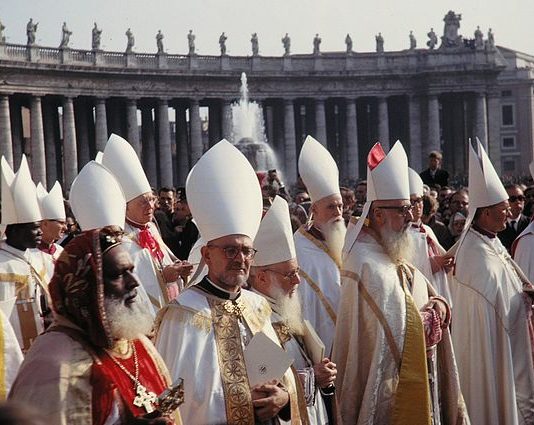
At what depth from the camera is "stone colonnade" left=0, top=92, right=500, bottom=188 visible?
2418 inches

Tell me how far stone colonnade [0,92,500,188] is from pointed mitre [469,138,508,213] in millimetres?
48365

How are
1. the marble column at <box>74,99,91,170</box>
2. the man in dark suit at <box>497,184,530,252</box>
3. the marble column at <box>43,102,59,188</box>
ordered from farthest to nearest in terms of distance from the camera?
the marble column at <box>74,99,91,170</box> → the marble column at <box>43,102,59,188</box> → the man in dark suit at <box>497,184,530,252</box>

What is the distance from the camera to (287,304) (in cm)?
749

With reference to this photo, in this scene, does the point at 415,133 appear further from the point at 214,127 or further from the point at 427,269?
the point at 427,269

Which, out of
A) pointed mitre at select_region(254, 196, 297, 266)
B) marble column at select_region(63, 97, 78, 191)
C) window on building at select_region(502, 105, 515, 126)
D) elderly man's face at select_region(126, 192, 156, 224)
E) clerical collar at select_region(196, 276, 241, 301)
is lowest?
clerical collar at select_region(196, 276, 241, 301)

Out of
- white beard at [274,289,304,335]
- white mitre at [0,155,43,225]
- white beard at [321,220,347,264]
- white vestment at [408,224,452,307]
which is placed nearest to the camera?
white beard at [274,289,304,335]

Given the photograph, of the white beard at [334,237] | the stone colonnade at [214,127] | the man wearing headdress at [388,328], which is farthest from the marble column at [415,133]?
the man wearing headdress at [388,328]

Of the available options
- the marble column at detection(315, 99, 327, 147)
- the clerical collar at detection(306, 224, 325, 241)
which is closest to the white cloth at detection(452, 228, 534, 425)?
the clerical collar at detection(306, 224, 325, 241)

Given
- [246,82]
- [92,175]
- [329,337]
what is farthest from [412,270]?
[246,82]

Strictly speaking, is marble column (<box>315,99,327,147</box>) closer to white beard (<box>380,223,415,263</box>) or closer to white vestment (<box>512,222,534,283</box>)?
white vestment (<box>512,222,534,283</box>)

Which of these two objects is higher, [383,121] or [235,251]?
[383,121]

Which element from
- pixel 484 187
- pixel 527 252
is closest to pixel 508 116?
pixel 527 252

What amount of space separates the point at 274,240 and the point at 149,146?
62.5 meters

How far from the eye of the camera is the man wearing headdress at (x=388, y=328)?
893cm
